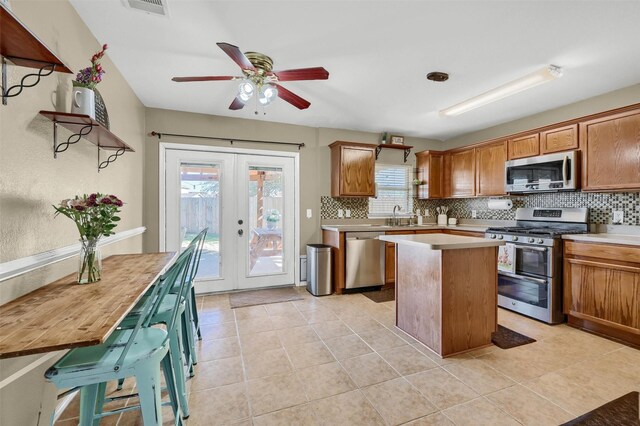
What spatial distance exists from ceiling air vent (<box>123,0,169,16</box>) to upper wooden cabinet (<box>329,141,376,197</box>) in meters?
2.78

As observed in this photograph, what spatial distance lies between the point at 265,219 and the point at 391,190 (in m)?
2.26

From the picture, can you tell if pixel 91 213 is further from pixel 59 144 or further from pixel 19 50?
pixel 19 50

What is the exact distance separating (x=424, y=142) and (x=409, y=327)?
3685mm

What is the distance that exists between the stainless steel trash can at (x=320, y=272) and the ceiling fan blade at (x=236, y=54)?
8.18 feet

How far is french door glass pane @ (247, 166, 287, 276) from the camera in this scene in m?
4.19

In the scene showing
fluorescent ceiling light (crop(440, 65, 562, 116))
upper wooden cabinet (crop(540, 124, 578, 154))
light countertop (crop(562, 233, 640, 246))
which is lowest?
light countertop (crop(562, 233, 640, 246))

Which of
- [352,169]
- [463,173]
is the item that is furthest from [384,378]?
A: [463,173]

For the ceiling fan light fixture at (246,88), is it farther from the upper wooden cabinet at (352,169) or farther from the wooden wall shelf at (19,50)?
the upper wooden cabinet at (352,169)

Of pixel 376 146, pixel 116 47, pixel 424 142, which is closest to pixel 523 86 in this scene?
pixel 376 146

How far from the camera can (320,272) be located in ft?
12.9

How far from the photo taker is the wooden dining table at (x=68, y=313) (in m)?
0.86

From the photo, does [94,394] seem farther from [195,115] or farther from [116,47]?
[195,115]

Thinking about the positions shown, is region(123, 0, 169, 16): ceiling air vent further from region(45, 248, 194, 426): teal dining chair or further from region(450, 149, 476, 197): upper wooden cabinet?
region(450, 149, 476, 197): upper wooden cabinet

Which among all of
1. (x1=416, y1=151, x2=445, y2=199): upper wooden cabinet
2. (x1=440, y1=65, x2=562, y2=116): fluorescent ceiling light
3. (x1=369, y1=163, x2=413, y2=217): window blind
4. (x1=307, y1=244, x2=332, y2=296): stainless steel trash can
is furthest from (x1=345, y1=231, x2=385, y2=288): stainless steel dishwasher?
(x1=440, y1=65, x2=562, y2=116): fluorescent ceiling light
